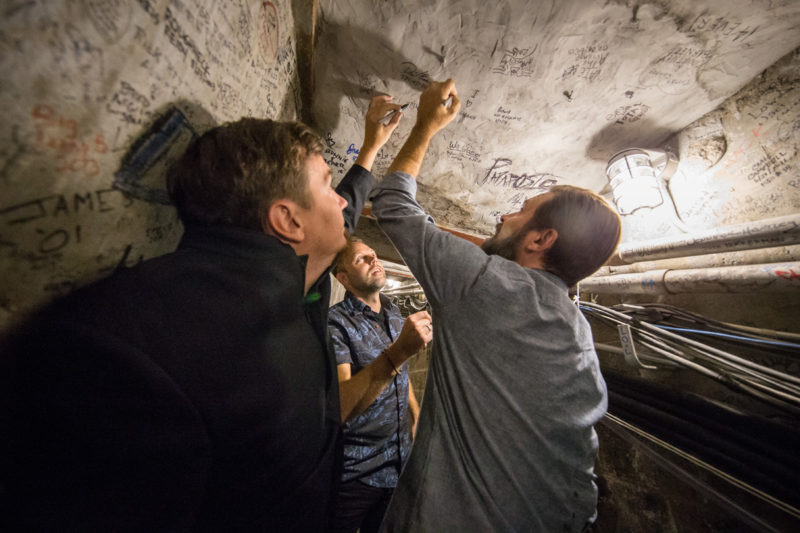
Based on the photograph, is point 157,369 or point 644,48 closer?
point 157,369

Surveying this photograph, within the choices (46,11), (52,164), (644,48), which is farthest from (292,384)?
(644,48)

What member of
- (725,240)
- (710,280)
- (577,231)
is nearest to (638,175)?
Answer: (725,240)

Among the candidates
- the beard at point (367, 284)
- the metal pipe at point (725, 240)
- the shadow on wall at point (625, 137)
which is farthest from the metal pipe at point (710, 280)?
the beard at point (367, 284)

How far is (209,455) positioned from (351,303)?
1.63 m

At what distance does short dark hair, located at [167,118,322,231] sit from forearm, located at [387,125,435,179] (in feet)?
1.53

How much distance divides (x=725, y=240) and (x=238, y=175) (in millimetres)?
2266

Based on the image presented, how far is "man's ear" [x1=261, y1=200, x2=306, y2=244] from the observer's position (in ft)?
2.75

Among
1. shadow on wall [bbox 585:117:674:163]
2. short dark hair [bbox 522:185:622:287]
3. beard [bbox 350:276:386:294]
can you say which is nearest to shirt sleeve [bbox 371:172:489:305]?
short dark hair [bbox 522:185:622:287]

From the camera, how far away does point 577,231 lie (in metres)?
1.15

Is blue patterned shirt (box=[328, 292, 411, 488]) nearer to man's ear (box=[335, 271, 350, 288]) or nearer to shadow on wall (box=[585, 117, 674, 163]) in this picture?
man's ear (box=[335, 271, 350, 288])

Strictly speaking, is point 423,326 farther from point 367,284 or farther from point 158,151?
point 158,151

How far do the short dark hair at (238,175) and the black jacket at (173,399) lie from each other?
0.09m

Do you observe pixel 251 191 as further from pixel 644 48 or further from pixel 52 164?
pixel 644 48

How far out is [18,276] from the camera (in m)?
0.43
